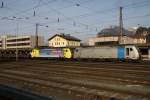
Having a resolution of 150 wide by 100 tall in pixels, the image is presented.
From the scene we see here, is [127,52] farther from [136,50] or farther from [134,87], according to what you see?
[134,87]

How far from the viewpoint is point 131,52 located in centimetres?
3847

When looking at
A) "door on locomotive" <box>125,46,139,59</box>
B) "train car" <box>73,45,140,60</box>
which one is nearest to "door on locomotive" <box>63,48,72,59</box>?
"train car" <box>73,45,140,60</box>

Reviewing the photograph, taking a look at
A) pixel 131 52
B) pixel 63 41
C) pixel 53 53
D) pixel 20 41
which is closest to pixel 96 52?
pixel 131 52

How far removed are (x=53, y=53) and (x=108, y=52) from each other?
1624 centimetres

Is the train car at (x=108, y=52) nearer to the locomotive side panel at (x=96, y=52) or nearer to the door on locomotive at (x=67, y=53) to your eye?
the locomotive side panel at (x=96, y=52)

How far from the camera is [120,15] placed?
44.3m

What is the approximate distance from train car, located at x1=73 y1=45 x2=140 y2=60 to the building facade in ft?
285

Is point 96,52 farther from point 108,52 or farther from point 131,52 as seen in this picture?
point 131,52

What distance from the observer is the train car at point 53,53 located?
169 feet

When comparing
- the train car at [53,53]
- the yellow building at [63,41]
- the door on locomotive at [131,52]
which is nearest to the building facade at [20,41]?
the yellow building at [63,41]

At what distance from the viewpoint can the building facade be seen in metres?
137

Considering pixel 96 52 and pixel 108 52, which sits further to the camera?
pixel 96 52

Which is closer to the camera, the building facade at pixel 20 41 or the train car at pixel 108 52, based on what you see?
the train car at pixel 108 52

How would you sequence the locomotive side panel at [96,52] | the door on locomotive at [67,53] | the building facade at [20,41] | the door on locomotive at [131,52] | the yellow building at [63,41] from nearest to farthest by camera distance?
the door on locomotive at [131,52], the locomotive side panel at [96,52], the door on locomotive at [67,53], the yellow building at [63,41], the building facade at [20,41]
